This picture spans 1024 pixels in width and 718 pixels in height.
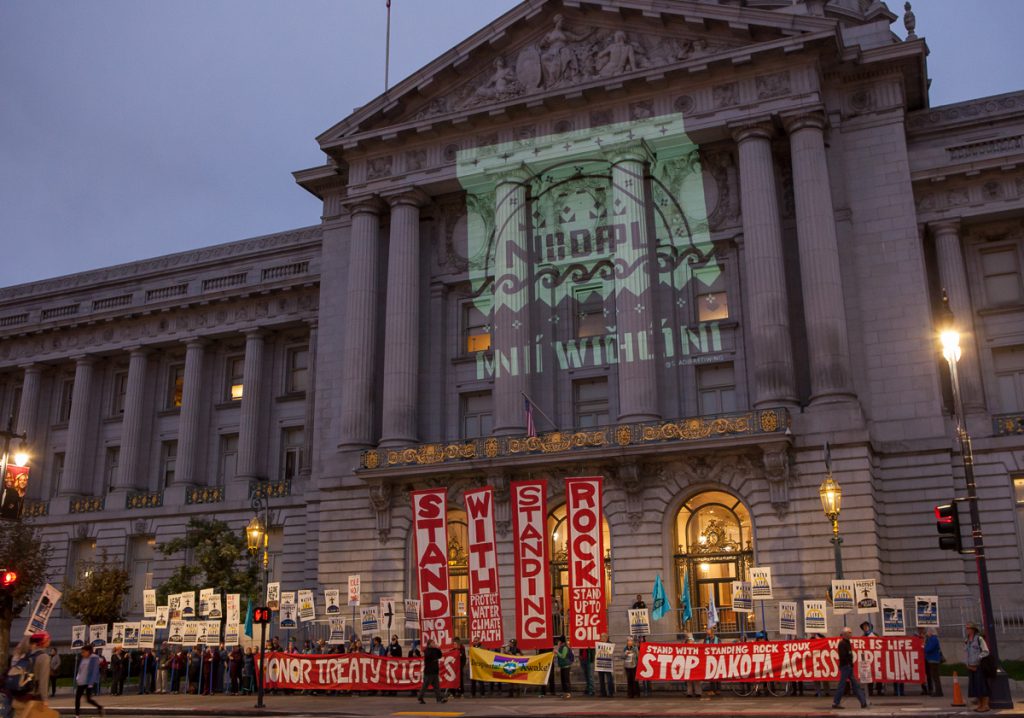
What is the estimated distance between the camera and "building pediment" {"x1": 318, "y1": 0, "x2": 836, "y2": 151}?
39.8 metres

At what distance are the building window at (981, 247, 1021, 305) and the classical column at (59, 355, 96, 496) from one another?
46.5 metres

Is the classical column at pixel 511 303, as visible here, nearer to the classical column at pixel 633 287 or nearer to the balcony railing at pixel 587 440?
the balcony railing at pixel 587 440

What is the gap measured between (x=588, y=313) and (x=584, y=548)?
12.3 metres

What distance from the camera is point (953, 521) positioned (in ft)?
71.6

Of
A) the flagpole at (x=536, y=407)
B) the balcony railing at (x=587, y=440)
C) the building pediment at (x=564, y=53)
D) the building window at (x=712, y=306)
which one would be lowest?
the balcony railing at (x=587, y=440)

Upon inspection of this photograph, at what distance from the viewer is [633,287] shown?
3969 centimetres

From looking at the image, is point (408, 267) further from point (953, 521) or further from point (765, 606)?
point (953, 521)

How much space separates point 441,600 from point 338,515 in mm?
8072

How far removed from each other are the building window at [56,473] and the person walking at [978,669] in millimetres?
51524

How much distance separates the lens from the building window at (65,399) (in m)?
60.3

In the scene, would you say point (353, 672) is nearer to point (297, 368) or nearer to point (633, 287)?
point (633, 287)

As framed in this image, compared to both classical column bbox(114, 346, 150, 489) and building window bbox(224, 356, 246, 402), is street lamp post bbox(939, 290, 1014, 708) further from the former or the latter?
classical column bbox(114, 346, 150, 489)

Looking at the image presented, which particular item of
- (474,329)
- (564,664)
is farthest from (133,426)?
(564,664)

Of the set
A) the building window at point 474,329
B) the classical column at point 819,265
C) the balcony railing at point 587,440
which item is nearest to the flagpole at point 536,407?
the balcony railing at point 587,440
